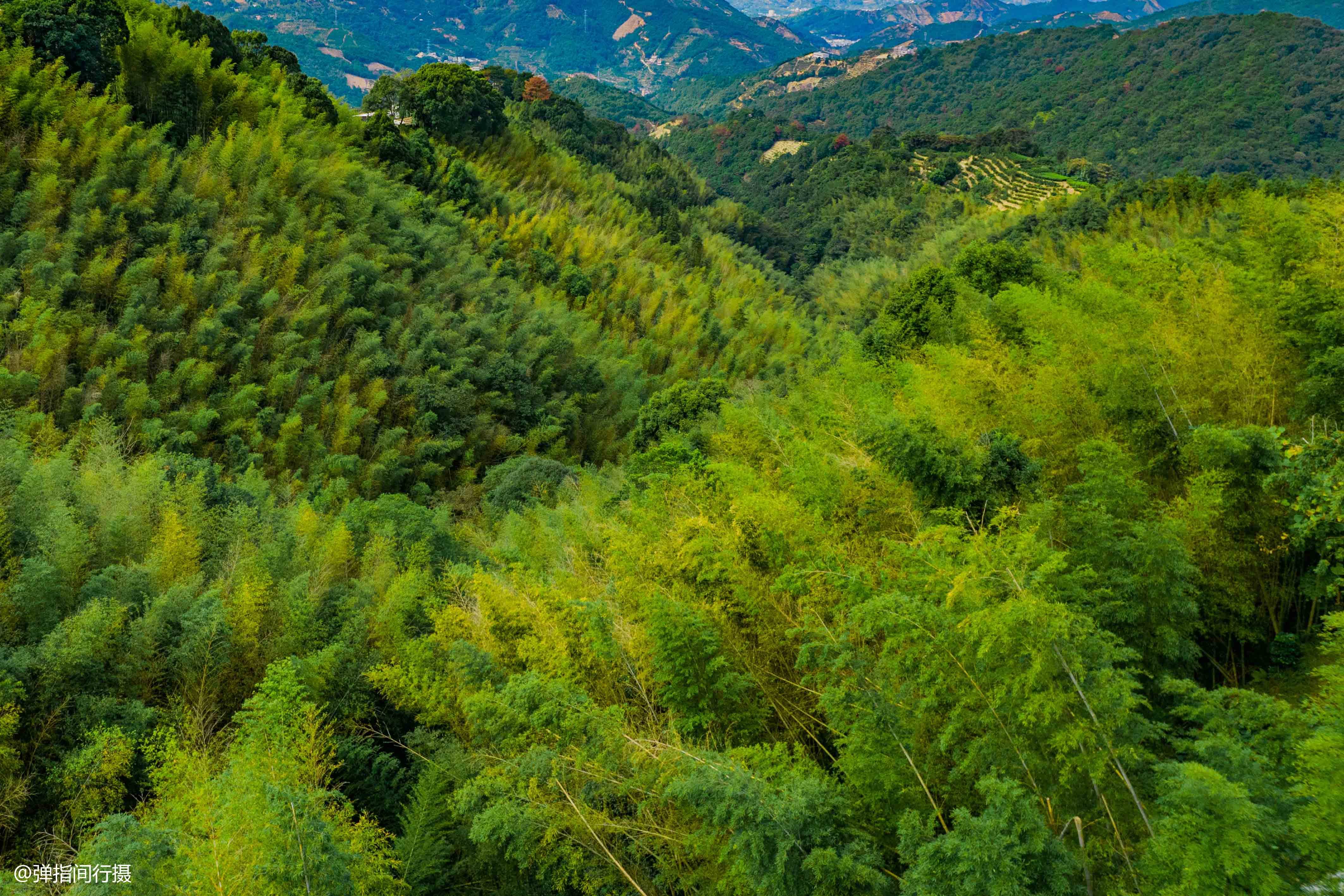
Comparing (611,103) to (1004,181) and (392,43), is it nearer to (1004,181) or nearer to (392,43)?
(1004,181)

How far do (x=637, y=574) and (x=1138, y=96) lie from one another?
10491cm

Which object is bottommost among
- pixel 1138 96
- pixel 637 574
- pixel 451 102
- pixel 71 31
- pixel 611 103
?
pixel 637 574

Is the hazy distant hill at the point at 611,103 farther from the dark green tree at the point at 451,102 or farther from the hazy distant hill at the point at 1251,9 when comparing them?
the hazy distant hill at the point at 1251,9

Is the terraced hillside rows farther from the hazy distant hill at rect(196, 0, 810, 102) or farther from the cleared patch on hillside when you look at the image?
the hazy distant hill at rect(196, 0, 810, 102)

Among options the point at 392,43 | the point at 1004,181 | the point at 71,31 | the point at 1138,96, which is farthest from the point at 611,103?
the point at 71,31

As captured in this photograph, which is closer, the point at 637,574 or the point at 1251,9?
the point at 637,574

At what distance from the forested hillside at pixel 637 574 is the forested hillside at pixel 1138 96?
67.6m

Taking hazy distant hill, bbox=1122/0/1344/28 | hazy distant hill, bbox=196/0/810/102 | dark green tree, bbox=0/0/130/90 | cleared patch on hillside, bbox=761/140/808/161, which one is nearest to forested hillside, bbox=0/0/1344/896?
dark green tree, bbox=0/0/130/90

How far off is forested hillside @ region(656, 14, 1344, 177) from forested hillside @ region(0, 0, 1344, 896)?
67562 millimetres

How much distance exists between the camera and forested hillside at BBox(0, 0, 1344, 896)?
10.5ft

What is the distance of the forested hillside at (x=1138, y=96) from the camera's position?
214 ft

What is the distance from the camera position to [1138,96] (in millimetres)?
81000

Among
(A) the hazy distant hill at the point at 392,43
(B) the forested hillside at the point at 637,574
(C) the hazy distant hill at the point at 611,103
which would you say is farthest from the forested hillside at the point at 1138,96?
(A) the hazy distant hill at the point at 392,43

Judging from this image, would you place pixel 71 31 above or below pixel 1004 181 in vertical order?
below
